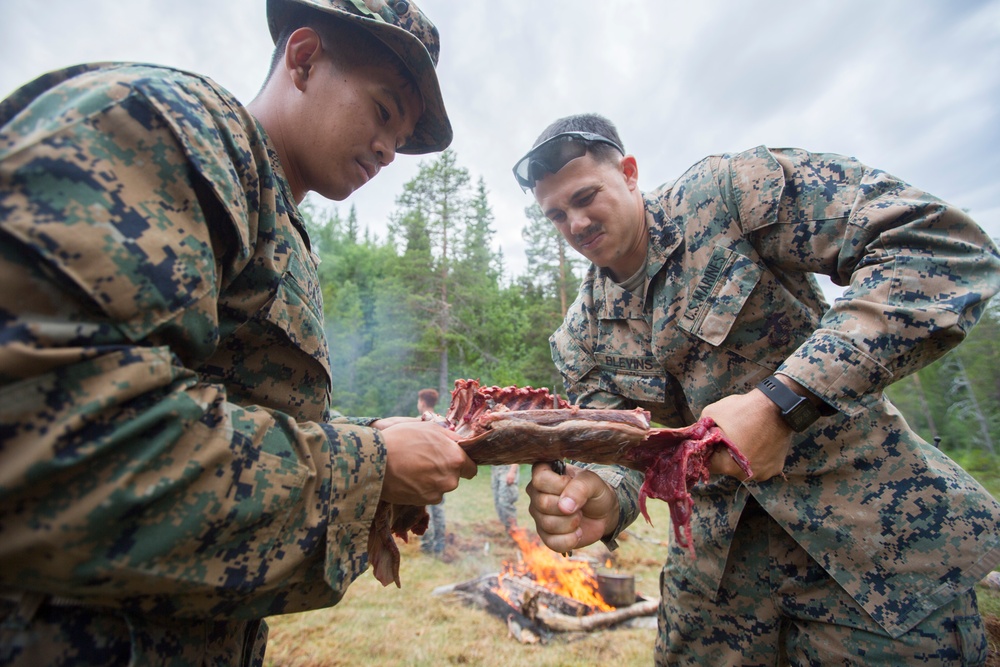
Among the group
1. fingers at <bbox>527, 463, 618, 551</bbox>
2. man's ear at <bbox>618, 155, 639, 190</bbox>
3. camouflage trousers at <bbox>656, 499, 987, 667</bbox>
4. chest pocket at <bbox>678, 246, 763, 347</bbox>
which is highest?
man's ear at <bbox>618, 155, 639, 190</bbox>

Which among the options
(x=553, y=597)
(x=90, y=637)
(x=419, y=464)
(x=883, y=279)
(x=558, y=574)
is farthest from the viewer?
(x=558, y=574)

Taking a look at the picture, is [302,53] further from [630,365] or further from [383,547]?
[630,365]

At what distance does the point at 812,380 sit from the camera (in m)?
2.01

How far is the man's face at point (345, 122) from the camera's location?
6.47 feet

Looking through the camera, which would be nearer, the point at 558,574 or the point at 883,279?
the point at 883,279

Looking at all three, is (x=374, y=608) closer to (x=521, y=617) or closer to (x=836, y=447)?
(x=521, y=617)

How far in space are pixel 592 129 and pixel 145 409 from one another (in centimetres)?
315

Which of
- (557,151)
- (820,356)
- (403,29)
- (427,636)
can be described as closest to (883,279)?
(820,356)

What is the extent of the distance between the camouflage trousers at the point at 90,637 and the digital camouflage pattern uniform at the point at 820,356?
2.22 m

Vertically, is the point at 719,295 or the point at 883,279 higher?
the point at 883,279

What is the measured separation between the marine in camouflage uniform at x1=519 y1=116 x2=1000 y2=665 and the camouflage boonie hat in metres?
1.01

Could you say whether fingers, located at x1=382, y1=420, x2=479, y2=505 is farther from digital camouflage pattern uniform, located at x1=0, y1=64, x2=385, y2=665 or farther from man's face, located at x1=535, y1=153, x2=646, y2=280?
man's face, located at x1=535, y1=153, x2=646, y2=280

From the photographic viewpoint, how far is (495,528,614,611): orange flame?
253 inches

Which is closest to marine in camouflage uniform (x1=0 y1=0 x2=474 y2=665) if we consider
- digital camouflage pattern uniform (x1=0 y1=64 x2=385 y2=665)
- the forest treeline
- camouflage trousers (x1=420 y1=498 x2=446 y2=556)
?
digital camouflage pattern uniform (x1=0 y1=64 x2=385 y2=665)
